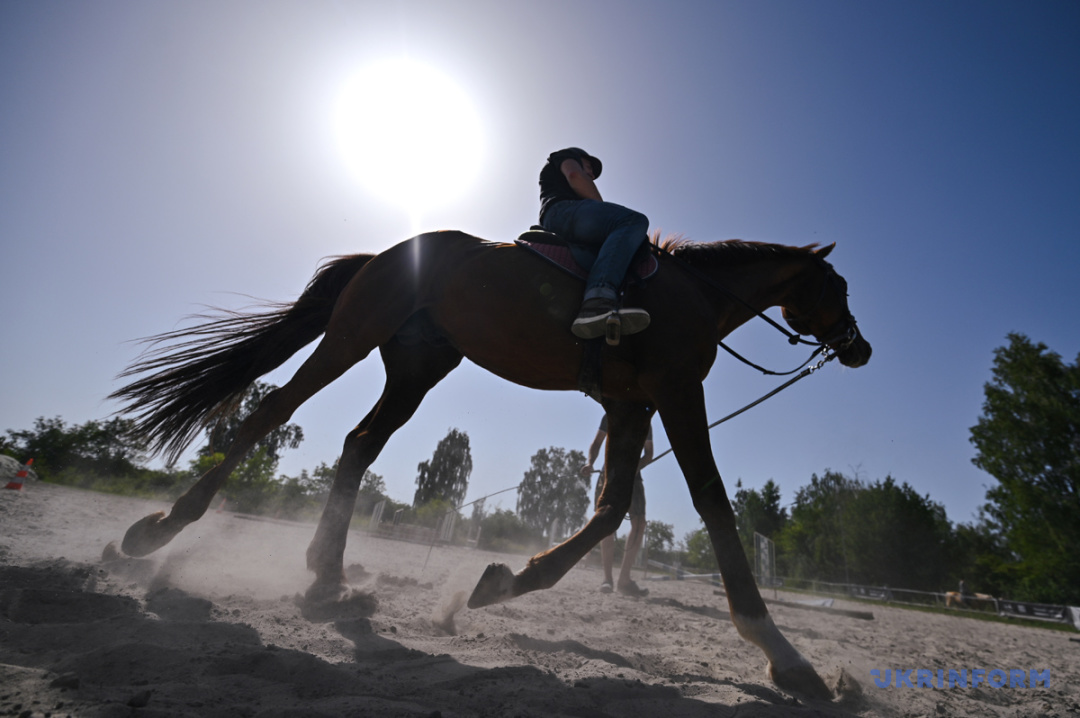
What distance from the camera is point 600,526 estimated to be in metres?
2.66

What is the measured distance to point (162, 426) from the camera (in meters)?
3.42

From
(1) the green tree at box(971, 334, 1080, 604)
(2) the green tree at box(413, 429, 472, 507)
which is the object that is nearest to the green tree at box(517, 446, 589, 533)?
(2) the green tree at box(413, 429, 472, 507)

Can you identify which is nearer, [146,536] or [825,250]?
[146,536]

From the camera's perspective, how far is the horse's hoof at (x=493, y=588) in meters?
2.14

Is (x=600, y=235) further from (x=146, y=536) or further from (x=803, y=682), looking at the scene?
(x=146, y=536)

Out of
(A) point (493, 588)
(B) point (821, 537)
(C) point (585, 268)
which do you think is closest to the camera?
(A) point (493, 588)

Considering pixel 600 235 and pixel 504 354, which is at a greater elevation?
pixel 600 235

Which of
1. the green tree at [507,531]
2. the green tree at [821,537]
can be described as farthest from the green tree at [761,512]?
Result: the green tree at [507,531]

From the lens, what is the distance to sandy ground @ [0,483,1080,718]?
1227 millimetres

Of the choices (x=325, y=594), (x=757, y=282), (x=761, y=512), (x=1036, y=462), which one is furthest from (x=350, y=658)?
(x=761, y=512)

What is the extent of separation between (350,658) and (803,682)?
177 centimetres

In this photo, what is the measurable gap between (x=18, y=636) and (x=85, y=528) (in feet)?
11.3

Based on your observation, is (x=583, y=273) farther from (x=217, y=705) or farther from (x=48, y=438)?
(x=48, y=438)

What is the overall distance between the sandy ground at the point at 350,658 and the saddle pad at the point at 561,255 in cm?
196
